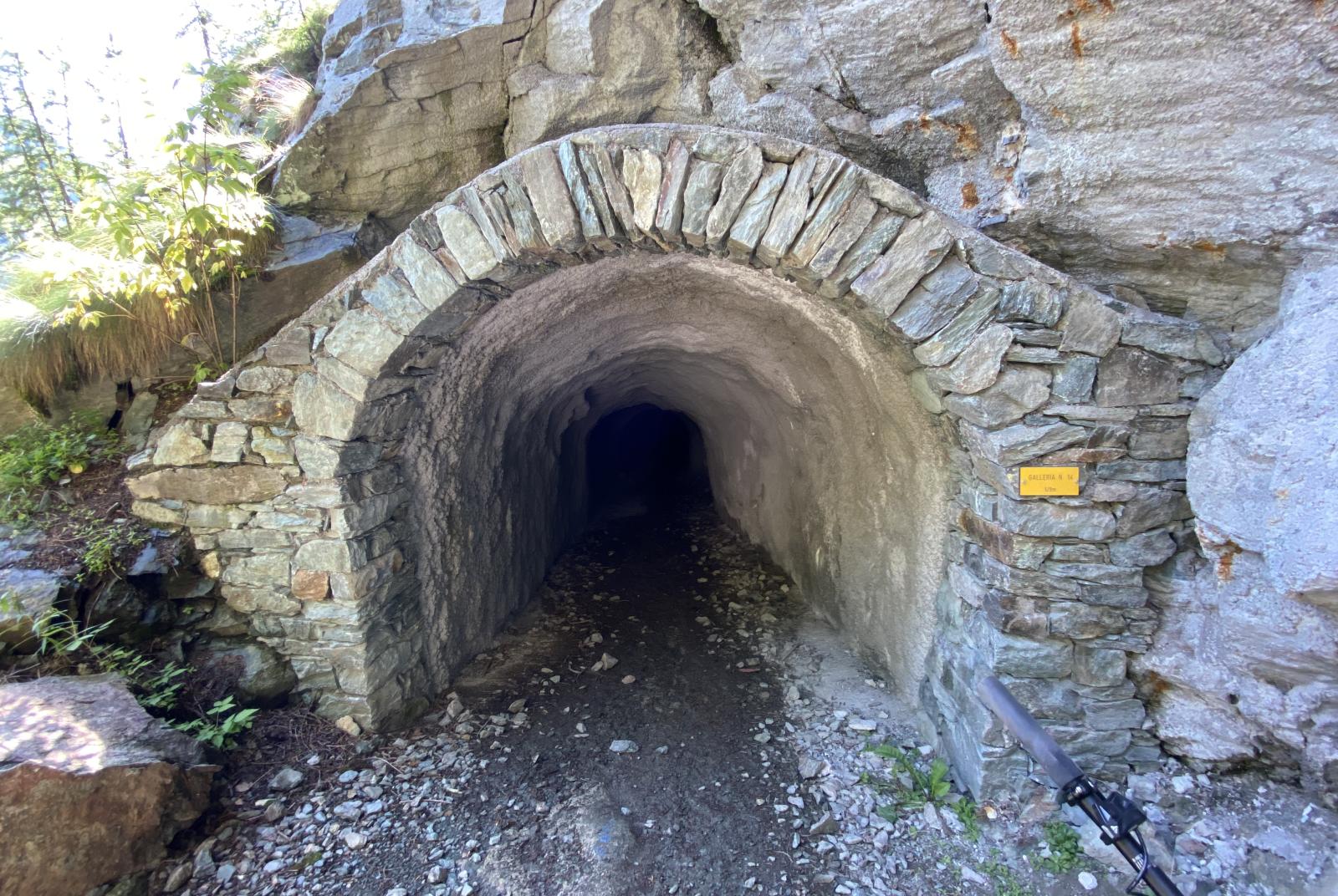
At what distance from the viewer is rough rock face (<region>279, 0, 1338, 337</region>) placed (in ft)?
8.89

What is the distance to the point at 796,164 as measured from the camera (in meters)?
2.94

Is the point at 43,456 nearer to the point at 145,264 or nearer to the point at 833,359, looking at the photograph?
the point at 145,264

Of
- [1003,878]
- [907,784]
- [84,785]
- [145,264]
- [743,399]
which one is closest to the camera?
[84,785]

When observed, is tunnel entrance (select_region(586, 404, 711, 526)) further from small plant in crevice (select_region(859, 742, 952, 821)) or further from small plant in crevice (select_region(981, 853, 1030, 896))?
small plant in crevice (select_region(981, 853, 1030, 896))

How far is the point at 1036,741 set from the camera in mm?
1896

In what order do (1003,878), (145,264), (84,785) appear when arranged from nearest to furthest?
(84,785), (1003,878), (145,264)

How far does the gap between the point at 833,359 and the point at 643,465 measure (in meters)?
9.71

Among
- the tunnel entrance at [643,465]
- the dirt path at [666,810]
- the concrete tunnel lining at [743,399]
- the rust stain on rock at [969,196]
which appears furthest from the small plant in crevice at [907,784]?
the tunnel entrance at [643,465]

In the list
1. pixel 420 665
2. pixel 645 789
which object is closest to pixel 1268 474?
pixel 645 789

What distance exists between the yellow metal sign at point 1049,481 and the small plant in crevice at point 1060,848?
1.56 meters

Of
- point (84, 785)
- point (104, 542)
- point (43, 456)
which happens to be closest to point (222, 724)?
point (84, 785)

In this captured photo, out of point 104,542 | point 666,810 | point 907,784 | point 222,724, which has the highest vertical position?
Answer: point 104,542

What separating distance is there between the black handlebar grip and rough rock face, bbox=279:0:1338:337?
2.15 metres

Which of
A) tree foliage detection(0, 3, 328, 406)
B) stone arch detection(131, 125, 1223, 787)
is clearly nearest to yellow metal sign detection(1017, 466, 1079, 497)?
stone arch detection(131, 125, 1223, 787)
